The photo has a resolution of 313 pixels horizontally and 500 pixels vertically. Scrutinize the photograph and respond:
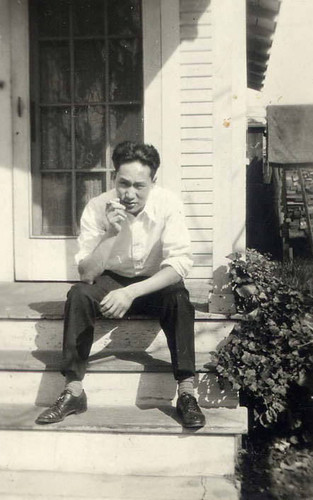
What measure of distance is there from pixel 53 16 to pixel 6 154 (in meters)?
1.06

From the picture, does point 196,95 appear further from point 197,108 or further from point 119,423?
point 119,423

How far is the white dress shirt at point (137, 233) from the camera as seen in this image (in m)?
3.25

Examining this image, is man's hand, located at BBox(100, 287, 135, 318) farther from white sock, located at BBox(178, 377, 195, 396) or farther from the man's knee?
white sock, located at BBox(178, 377, 195, 396)

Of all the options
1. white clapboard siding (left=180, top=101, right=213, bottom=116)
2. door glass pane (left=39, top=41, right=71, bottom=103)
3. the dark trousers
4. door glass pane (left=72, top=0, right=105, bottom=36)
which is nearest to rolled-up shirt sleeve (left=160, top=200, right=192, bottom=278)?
the dark trousers

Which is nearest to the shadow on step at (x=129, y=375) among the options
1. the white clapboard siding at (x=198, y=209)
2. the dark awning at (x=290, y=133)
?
the white clapboard siding at (x=198, y=209)

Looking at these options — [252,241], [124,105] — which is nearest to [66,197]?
[124,105]

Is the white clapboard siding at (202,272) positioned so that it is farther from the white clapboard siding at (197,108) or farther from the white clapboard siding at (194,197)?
the white clapboard siding at (197,108)

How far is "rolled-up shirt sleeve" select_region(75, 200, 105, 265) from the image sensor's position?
3.27 meters

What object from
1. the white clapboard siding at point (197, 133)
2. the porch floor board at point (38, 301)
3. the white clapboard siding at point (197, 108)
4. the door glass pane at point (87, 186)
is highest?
the white clapboard siding at point (197, 108)

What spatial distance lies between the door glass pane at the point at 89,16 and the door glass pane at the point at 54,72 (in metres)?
0.18

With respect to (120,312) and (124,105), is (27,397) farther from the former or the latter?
(124,105)

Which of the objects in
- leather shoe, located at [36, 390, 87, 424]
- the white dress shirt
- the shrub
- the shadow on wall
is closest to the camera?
leather shoe, located at [36, 390, 87, 424]

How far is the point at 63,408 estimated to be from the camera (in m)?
2.91

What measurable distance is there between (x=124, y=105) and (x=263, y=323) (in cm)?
Answer: 211
